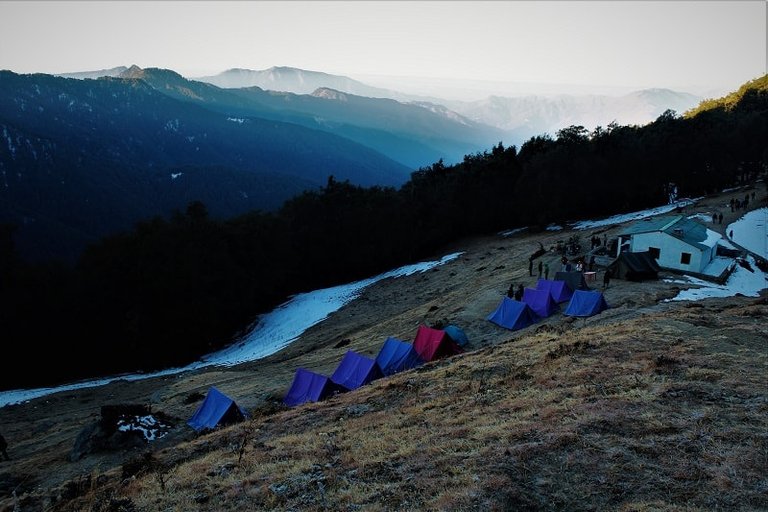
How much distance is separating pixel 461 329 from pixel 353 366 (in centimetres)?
834

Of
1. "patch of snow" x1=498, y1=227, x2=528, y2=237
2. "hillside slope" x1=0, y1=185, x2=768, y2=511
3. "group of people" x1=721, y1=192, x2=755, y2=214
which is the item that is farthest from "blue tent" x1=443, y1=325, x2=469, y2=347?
"group of people" x1=721, y1=192, x2=755, y2=214

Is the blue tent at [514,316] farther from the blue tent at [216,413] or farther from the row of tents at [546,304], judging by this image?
the blue tent at [216,413]

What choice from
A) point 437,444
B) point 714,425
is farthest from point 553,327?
point 437,444

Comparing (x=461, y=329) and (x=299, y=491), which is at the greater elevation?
(x=299, y=491)

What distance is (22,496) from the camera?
51.2 feet

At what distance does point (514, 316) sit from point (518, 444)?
64.8 ft

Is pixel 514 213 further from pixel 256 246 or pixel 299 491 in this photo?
pixel 299 491

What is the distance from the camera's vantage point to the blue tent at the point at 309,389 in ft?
76.3

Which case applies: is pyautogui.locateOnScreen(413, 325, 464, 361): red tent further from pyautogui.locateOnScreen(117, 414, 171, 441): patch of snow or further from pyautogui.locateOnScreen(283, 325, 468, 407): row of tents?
pyautogui.locateOnScreen(117, 414, 171, 441): patch of snow

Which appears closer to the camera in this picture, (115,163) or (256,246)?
(256,246)

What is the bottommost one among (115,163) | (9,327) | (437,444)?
(9,327)

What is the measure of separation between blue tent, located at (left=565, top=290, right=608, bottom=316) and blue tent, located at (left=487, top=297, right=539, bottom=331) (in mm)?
2279

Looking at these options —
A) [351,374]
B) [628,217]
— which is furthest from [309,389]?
[628,217]

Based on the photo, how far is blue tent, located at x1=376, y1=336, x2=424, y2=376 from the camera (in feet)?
84.8
